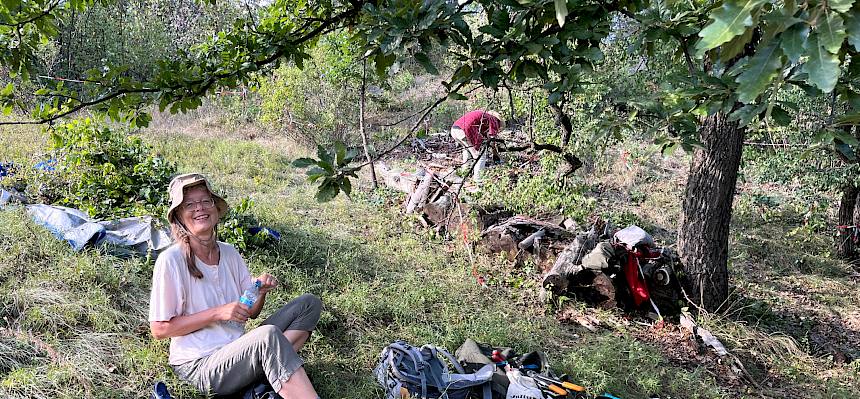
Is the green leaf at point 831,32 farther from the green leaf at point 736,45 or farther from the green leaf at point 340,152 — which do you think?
the green leaf at point 340,152

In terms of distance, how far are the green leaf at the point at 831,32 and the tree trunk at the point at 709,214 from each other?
386 cm

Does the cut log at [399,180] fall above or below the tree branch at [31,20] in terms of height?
below

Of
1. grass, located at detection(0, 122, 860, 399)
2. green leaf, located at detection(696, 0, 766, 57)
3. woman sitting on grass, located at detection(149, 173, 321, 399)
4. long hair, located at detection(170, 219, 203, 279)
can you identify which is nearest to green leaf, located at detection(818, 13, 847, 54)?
green leaf, located at detection(696, 0, 766, 57)

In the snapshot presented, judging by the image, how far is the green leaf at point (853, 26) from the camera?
3.05 ft

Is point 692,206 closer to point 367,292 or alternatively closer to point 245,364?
point 367,292

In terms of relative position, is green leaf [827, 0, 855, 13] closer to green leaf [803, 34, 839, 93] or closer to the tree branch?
green leaf [803, 34, 839, 93]

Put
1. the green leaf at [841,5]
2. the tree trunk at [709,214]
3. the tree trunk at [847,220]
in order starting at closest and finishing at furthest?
the green leaf at [841,5] < the tree trunk at [709,214] < the tree trunk at [847,220]

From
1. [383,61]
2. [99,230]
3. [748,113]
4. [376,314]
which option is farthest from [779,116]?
[99,230]

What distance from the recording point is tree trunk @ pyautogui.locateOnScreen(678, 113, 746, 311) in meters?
4.55

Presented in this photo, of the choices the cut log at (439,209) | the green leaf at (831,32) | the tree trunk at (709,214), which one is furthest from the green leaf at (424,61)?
the cut log at (439,209)

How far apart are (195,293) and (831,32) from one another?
2646 mm

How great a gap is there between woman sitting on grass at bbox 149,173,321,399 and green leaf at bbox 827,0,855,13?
7.91 feet

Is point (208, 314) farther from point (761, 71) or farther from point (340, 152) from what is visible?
point (761, 71)

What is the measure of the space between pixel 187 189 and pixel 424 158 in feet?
23.6
